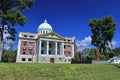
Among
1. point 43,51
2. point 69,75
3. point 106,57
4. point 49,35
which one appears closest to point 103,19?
point 106,57

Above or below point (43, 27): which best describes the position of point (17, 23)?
below

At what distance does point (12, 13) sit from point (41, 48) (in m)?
39.2

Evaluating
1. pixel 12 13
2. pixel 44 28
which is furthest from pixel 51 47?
pixel 12 13

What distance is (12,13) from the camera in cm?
2888

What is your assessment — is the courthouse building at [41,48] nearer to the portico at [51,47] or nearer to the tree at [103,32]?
the portico at [51,47]

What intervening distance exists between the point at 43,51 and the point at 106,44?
1014 inches

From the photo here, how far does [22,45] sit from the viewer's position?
212ft

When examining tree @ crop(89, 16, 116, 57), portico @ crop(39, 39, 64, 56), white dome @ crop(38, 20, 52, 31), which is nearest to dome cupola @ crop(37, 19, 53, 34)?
white dome @ crop(38, 20, 52, 31)

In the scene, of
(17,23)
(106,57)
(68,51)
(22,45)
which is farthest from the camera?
(68,51)

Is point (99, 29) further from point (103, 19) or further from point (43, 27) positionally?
point (43, 27)

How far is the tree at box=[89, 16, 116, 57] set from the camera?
174 feet

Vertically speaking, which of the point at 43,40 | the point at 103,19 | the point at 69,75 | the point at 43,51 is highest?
the point at 103,19

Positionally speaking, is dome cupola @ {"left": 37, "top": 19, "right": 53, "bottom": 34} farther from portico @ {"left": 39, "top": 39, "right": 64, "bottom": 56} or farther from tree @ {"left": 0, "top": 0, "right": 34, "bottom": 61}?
tree @ {"left": 0, "top": 0, "right": 34, "bottom": 61}

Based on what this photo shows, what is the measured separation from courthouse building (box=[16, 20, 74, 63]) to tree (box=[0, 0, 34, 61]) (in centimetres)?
3373
